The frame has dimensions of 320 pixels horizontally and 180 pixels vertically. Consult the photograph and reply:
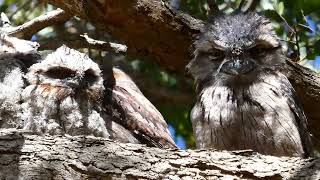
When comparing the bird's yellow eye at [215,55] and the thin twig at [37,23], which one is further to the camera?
the thin twig at [37,23]

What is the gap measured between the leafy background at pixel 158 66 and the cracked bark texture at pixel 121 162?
160 cm

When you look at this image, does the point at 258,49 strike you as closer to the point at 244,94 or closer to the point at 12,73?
the point at 244,94

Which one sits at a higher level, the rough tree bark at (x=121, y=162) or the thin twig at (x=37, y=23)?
the thin twig at (x=37, y=23)

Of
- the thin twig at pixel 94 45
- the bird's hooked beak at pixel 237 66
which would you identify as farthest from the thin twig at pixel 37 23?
the bird's hooked beak at pixel 237 66

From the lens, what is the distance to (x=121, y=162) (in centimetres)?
268

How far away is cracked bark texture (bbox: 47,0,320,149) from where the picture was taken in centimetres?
388

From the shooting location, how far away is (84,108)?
4223mm

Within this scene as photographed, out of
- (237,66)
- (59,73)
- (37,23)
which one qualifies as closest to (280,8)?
(237,66)

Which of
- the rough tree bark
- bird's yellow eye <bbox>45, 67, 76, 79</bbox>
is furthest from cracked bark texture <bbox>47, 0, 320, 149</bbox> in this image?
the rough tree bark

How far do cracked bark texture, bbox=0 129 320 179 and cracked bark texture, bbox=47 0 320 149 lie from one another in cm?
133

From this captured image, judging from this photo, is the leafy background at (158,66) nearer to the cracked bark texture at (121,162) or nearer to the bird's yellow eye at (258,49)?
the bird's yellow eye at (258,49)

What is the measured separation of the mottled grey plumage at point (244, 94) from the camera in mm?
3486

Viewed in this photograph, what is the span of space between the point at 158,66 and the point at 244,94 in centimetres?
142

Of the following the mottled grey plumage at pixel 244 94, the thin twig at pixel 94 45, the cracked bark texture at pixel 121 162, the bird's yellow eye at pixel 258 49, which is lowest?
the cracked bark texture at pixel 121 162
